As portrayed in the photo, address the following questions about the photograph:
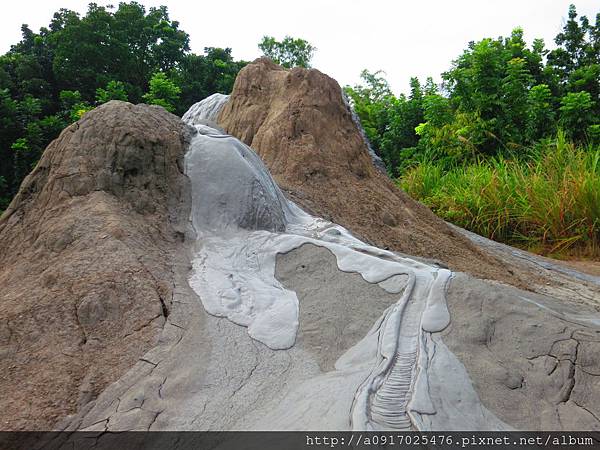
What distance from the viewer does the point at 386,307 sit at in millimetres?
2240

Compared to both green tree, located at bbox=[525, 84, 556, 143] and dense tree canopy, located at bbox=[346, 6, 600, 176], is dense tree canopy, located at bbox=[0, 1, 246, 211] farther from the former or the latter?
green tree, located at bbox=[525, 84, 556, 143]

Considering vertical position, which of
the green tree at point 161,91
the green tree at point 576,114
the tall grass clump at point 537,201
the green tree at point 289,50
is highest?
the green tree at point 289,50

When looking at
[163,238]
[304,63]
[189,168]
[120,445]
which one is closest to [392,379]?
[120,445]

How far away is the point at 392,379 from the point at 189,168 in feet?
7.05

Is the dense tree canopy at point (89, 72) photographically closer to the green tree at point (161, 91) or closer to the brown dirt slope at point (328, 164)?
the green tree at point (161, 91)

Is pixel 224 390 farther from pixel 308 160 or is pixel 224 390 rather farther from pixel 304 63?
pixel 304 63

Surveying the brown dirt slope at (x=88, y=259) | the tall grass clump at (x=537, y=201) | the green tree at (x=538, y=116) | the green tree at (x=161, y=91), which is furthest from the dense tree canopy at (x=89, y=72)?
the brown dirt slope at (x=88, y=259)

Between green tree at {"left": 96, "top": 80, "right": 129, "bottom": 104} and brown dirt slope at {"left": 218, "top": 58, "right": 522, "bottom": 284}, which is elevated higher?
green tree at {"left": 96, "top": 80, "right": 129, "bottom": 104}

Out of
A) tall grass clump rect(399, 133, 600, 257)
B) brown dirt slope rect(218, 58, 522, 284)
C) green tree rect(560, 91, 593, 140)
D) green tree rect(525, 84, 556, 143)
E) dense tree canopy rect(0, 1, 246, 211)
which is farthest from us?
dense tree canopy rect(0, 1, 246, 211)

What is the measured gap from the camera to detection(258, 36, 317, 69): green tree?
20531 mm

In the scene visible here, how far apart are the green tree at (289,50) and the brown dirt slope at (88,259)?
1810cm

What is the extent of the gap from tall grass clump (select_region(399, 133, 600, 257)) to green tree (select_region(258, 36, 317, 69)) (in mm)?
14285

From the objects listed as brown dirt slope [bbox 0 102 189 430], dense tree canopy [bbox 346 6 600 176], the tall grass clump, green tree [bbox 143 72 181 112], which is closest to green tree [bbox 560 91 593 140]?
dense tree canopy [bbox 346 6 600 176]

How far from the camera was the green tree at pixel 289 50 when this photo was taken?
20531 mm
